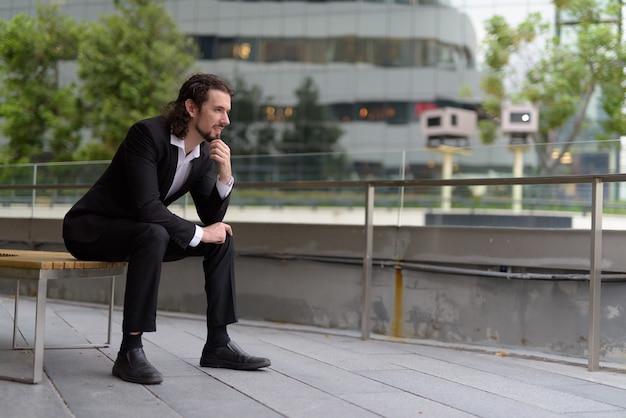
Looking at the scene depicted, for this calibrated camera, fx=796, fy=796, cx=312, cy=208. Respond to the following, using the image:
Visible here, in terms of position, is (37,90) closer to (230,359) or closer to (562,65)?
(562,65)

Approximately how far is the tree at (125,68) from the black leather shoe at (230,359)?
2436 centimetres

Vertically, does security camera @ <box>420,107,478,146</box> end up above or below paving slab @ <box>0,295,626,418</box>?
above

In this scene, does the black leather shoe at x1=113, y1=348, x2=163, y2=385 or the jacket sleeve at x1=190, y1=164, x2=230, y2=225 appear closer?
the black leather shoe at x1=113, y1=348, x2=163, y2=385

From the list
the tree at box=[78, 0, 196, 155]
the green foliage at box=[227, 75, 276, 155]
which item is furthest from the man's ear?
the green foliage at box=[227, 75, 276, 155]

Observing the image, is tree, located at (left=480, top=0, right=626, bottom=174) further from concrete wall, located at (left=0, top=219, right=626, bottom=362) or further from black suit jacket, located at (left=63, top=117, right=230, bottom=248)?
black suit jacket, located at (left=63, top=117, right=230, bottom=248)

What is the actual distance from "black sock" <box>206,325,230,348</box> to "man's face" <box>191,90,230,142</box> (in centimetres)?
95

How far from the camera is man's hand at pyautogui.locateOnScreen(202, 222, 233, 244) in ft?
12.5

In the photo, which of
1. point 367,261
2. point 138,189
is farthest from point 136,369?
point 367,261

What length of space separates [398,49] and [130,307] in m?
37.4

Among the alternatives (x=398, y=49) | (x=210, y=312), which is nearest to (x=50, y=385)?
(x=210, y=312)

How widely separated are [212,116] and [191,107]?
12cm

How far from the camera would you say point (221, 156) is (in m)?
3.88

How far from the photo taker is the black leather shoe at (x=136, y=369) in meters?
3.50

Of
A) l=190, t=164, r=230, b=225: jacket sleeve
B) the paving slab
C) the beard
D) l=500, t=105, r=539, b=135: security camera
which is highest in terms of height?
l=500, t=105, r=539, b=135: security camera
